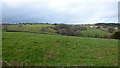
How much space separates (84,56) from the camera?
18.1m

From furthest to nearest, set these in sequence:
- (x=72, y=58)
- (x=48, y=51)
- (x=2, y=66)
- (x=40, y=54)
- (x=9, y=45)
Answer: (x=9, y=45) < (x=48, y=51) < (x=40, y=54) < (x=72, y=58) < (x=2, y=66)

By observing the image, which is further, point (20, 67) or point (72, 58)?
point (72, 58)

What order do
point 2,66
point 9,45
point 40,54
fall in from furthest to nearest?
1. point 9,45
2. point 40,54
3. point 2,66

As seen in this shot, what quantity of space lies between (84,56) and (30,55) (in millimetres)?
5645

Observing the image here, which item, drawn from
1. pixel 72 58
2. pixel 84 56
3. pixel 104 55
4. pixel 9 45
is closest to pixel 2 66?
pixel 72 58

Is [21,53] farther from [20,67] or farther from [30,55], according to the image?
[20,67]

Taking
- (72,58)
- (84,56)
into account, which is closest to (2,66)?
(72,58)

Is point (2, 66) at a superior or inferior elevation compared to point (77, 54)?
superior

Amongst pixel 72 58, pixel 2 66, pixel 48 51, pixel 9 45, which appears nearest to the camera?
pixel 2 66

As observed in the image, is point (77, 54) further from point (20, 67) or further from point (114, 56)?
point (20, 67)

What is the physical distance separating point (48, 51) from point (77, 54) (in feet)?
11.1

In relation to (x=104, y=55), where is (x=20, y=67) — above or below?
above

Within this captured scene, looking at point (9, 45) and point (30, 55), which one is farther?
point (9, 45)

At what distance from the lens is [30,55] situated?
18141 mm
